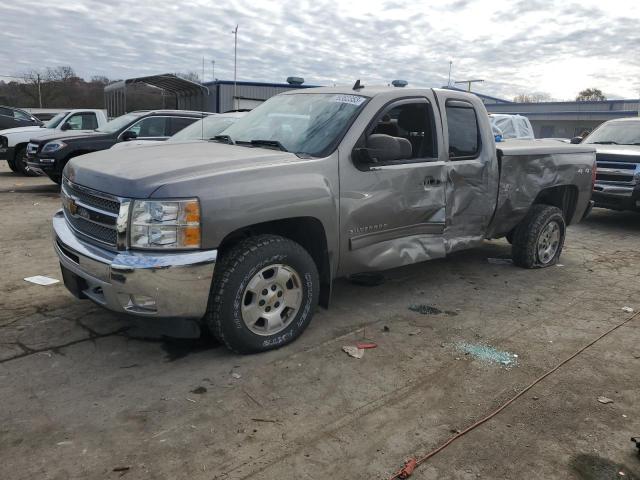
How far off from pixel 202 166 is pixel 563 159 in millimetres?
4504

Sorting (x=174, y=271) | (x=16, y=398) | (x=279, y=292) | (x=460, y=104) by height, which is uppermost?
(x=460, y=104)

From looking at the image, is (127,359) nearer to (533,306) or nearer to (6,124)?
(533,306)

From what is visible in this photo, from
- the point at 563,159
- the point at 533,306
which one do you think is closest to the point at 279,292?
the point at 533,306

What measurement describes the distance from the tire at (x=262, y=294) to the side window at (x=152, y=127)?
26.6ft

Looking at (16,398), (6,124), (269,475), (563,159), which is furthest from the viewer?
(6,124)

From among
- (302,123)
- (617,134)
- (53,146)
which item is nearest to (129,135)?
(53,146)

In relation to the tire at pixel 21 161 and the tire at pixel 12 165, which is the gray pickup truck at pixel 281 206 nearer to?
the tire at pixel 21 161

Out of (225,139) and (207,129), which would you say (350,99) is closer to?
(225,139)

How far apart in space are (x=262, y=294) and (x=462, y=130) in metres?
2.68

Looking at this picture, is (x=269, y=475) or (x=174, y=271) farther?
(x=174, y=271)

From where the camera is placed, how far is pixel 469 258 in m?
→ 6.82

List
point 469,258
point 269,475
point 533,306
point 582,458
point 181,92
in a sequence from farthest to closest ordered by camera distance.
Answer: point 181,92 → point 469,258 → point 533,306 → point 582,458 → point 269,475

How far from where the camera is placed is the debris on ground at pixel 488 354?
3.87 meters

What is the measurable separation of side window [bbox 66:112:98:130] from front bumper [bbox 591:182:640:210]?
37.7 ft
